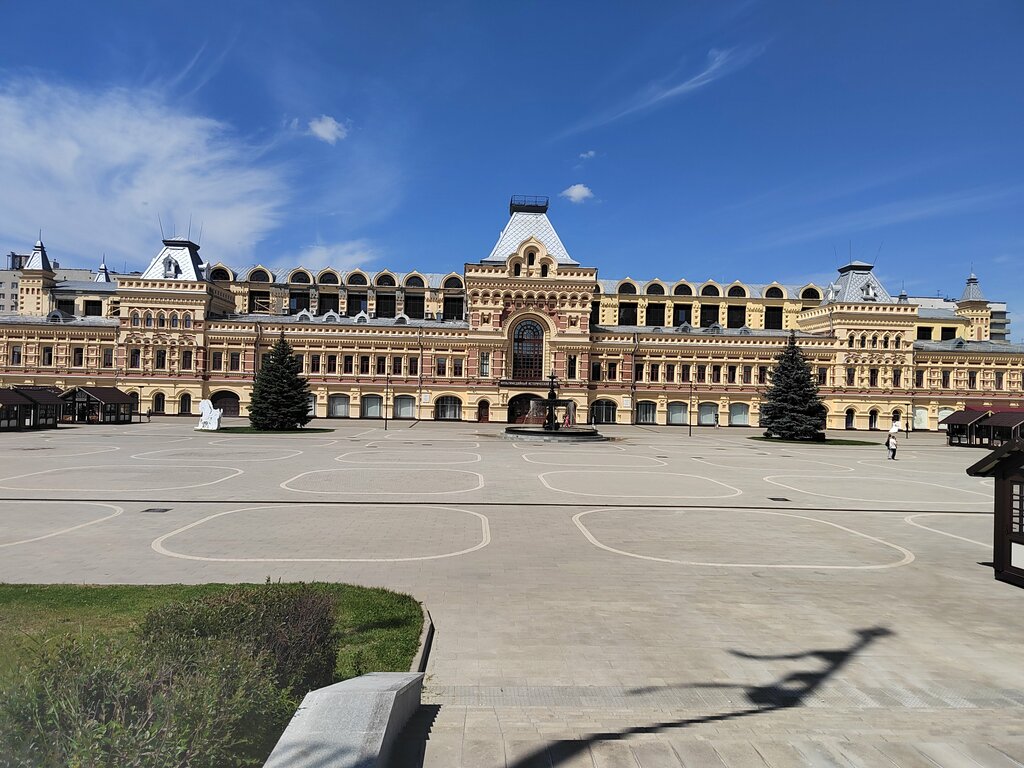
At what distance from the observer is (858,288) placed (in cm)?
6250

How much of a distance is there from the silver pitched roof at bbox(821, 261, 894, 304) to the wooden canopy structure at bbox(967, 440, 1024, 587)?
57013 millimetres

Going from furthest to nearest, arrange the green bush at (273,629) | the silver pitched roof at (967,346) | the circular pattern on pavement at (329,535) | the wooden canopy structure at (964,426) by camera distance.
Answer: the silver pitched roof at (967,346) → the wooden canopy structure at (964,426) → the circular pattern on pavement at (329,535) → the green bush at (273,629)

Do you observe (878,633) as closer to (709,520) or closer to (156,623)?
(709,520)

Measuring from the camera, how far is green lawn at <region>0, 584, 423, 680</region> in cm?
639

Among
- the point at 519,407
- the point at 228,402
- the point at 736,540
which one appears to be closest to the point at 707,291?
the point at 519,407

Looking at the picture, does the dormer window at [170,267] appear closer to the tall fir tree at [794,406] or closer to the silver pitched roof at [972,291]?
the tall fir tree at [794,406]

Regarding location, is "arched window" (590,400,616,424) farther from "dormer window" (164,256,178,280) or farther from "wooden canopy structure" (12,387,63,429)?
"wooden canopy structure" (12,387,63,429)

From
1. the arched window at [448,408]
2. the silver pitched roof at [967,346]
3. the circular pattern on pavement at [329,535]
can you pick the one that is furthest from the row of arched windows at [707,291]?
the circular pattern on pavement at [329,535]

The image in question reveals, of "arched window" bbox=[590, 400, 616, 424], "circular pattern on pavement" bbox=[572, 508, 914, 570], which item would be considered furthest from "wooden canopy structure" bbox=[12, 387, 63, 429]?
"arched window" bbox=[590, 400, 616, 424]

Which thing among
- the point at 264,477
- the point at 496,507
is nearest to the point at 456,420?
the point at 264,477

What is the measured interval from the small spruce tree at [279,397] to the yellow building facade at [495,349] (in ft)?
47.5

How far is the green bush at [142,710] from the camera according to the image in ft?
10.7

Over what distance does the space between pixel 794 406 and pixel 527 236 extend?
102ft

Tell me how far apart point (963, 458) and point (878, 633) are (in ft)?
112
